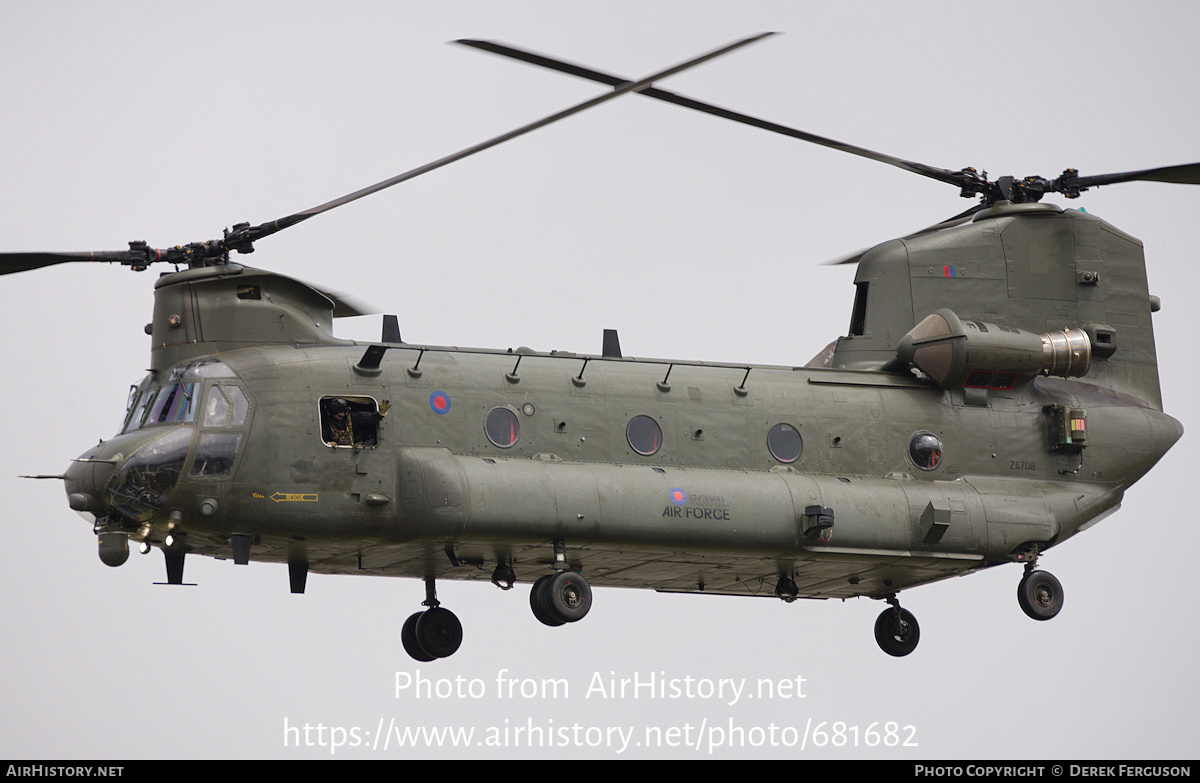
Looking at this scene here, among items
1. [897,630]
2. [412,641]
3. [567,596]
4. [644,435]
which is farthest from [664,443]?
[897,630]

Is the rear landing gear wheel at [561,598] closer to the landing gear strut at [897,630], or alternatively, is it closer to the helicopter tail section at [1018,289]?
the landing gear strut at [897,630]

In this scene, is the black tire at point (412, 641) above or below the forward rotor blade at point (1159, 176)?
below

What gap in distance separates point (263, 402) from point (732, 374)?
740cm

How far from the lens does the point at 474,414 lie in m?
27.0

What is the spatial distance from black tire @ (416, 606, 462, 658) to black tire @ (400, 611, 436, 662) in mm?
62

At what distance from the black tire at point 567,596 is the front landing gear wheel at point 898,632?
21.3ft

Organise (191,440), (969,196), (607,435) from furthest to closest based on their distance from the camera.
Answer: (969,196), (607,435), (191,440)

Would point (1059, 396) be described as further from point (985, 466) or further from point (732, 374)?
point (732, 374)

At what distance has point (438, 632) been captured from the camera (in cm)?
2891

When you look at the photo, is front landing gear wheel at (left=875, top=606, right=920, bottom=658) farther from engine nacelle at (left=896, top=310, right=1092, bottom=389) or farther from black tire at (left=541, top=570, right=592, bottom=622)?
black tire at (left=541, top=570, right=592, bottom=622)

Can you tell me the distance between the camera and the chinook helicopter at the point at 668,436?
1016 inches

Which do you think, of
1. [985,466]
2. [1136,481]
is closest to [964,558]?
[985,466]

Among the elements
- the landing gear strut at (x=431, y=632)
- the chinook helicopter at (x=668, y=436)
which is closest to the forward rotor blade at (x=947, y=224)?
the chinook helicopter at (x=668, y=436)

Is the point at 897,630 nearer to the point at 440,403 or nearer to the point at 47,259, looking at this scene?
the point at 440,403
